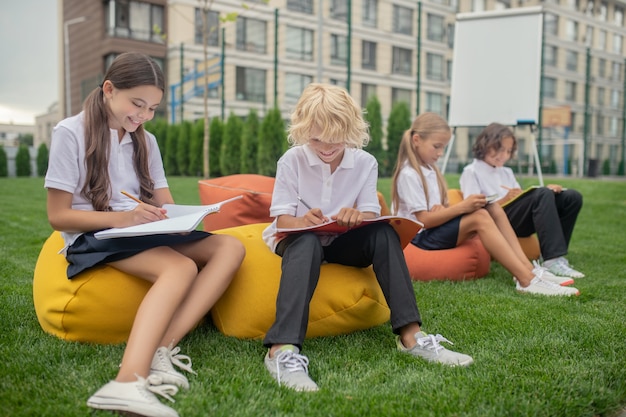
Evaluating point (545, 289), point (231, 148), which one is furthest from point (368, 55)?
point (545, 289)

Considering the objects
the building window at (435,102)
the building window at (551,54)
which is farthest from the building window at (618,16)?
the building window at (435,102)

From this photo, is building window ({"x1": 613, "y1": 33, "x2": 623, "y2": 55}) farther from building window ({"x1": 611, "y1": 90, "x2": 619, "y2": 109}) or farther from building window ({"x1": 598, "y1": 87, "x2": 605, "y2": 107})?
building window ({"x1": 611, "y1": 90, "x2": 619, "y2": 109})

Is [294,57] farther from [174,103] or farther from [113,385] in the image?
[113,385]

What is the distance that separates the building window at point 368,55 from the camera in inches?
813

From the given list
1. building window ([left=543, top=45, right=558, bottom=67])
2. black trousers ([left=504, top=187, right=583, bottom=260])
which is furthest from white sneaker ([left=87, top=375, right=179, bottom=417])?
building window ([left=543, top=45, right=558, bottom=67])

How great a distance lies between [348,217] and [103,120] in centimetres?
93

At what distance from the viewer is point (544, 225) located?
141 inches

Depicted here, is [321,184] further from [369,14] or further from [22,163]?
[369,14]

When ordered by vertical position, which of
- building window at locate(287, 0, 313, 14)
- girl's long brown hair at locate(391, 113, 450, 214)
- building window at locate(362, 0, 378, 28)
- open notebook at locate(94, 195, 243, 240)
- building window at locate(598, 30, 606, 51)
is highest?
building window at locate(598, 30, 606, 51)

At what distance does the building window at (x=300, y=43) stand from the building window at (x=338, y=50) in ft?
7.91

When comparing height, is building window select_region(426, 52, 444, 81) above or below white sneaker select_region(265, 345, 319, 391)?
above

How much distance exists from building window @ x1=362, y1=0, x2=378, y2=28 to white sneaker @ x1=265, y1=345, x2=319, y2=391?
63.9 ft

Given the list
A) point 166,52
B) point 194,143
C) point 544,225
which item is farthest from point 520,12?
point 166,52

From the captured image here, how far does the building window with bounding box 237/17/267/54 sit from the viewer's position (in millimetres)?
18328
